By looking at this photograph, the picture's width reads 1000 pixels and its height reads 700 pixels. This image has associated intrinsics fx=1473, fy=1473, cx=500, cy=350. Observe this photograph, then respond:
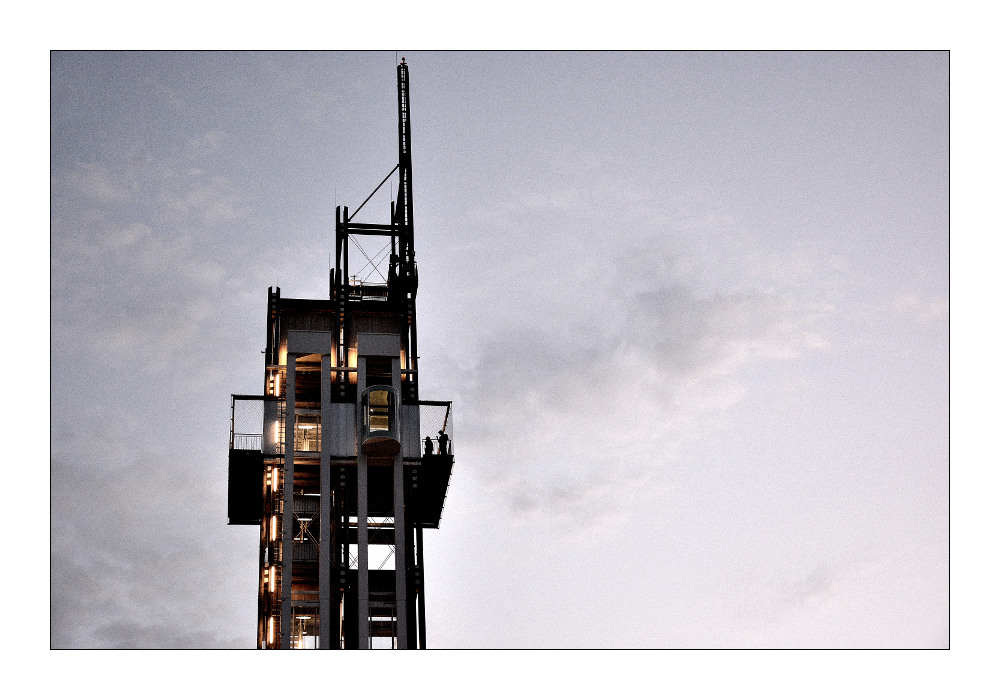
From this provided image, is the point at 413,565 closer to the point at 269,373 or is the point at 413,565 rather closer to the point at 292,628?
the point at 292,628

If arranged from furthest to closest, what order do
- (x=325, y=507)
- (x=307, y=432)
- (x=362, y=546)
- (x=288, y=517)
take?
Result: (x=307, y=432) → (x=288, y=517) → (x=325, y=507) → (x=362, y=546)

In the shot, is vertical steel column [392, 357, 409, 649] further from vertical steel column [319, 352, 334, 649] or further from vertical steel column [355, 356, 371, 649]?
vertical steel column [319, 352, 334, 649]

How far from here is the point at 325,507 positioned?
64.2 meters

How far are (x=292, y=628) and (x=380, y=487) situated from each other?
7.48 meters

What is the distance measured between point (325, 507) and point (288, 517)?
173 centimetres

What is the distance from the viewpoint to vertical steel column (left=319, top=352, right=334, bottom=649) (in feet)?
205

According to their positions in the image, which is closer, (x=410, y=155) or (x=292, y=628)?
(x=292, y=628)

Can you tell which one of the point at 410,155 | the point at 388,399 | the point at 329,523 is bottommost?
the point at 329,523

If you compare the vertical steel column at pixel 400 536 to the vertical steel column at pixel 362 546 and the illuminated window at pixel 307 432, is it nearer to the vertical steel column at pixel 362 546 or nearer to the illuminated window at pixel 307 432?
the vertical steel column at pixel 362 546

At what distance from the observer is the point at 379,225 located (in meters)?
75.8

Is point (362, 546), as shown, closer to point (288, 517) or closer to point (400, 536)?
point (400, 536)

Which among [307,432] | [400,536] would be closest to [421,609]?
[400,536]
